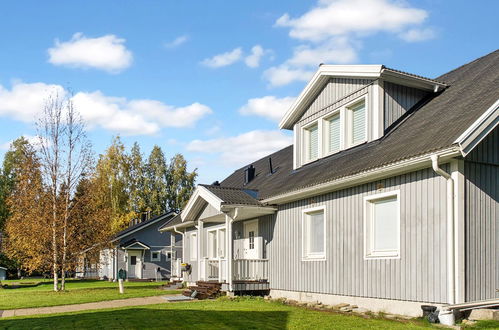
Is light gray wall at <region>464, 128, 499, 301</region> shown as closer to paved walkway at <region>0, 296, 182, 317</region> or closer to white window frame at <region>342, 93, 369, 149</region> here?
white window frame at <region>342, 93, 369, 149</region>

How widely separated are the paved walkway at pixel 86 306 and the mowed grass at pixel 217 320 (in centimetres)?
205

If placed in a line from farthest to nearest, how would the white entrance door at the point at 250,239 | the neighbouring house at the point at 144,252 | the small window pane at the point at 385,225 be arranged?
the neighbouring house at the point at 144,252, the white entrance door at the point at 250,239, the small window pane at the point at 385,225

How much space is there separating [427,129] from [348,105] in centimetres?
352

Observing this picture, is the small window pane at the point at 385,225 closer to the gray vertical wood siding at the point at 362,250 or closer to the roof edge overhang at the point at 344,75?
the gray vertical wood siding at the point at 362,250

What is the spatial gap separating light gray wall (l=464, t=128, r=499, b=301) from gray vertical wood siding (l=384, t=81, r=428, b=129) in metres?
3.50

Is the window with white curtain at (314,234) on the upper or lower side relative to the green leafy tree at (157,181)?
lower

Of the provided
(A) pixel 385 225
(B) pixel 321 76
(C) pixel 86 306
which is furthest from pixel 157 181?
(A) pixel 385 225

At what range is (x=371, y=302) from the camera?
12109mm

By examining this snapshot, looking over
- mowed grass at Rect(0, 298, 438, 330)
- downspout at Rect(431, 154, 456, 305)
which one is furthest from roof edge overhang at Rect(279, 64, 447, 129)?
mowed grass at Rect(0, 298, 438, 330)

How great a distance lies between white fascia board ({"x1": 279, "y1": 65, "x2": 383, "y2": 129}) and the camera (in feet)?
45.7

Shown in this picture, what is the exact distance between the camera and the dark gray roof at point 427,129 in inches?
422

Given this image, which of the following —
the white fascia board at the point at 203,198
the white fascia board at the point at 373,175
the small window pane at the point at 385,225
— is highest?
the white fascia board at the point at 373,175

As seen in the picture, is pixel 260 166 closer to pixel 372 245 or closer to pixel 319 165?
pixel 319 165

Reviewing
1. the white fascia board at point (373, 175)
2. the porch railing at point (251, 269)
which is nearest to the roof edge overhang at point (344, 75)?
the white fascia board at point (373, 175)
